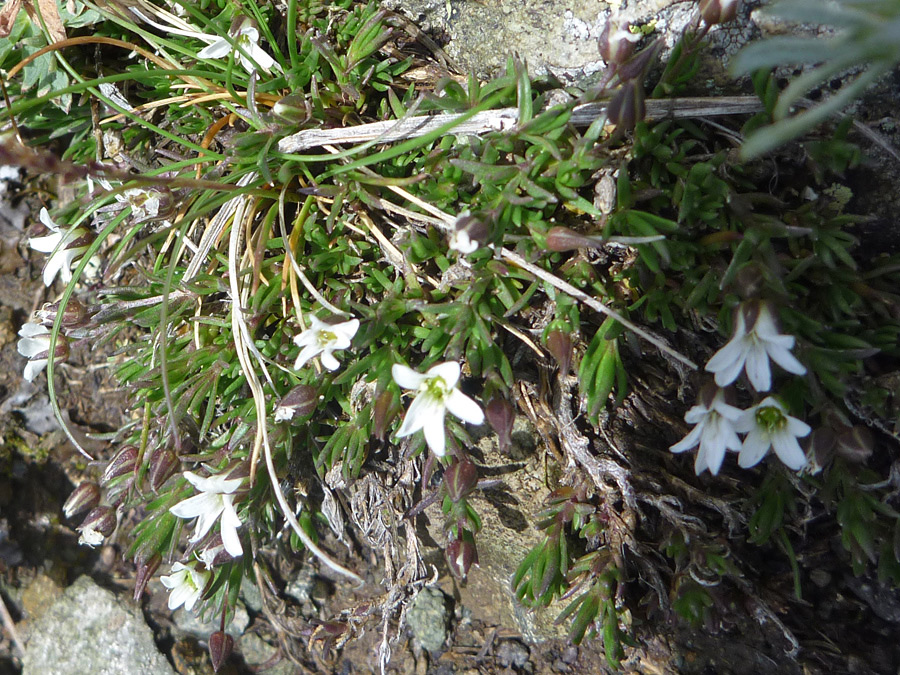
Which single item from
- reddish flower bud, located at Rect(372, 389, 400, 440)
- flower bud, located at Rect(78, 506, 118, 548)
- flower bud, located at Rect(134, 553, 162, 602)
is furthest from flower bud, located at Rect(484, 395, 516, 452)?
flower bud, located at Rect(78, 506, 118, 548)

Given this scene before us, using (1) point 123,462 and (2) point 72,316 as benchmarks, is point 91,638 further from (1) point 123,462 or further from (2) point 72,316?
(2) point 72,316

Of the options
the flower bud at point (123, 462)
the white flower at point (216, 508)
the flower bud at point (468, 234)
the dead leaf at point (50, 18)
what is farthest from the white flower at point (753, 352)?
the dead leaf at point (50, 18)

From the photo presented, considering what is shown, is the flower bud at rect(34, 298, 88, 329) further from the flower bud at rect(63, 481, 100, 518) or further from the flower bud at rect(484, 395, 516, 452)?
the flower bud at rect(484, 395, 516, 452)

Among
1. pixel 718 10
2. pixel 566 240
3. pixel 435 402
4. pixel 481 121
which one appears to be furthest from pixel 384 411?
pixel 718 10

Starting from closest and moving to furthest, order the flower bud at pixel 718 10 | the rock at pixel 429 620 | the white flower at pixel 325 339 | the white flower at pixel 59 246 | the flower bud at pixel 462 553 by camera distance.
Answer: the flower bud at pixel 718 10, the white flower at pixel 325 339, the flower bud at pixel 462 553, the white flower at pixel 59 246, the rock at pixel 429 620

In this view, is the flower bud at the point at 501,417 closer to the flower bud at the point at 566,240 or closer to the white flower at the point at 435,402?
the white flower at the point at 435,402

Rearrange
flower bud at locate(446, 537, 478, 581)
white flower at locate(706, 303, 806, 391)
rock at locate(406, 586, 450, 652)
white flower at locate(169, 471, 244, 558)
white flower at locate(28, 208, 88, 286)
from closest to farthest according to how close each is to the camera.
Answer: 1. white flower at locate(706, 303, 806, 391)
2. white flower at locate(169, 471, 244, 558)
3. flower bud at locate(446, 537, 478, 581)
4. white flower at locate(28, 208, 88, 286)
5. rock at locate(406, 586, 450, 652)
